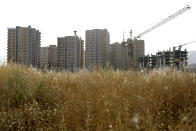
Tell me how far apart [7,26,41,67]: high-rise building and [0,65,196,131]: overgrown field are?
3812cm

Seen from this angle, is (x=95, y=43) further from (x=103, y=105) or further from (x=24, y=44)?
(x=103, y=105)

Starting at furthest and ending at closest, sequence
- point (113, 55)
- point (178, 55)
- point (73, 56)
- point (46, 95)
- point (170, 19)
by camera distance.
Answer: point (113, 55) → point (170, 19) → point (73, 56) → point (178, 55) → point (46, 95)

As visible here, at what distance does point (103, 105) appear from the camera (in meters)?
2.04

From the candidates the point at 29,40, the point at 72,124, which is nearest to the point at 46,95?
the point at 72,124

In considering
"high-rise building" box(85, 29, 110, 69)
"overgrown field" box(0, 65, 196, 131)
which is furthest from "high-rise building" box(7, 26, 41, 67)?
"overgrown field" box(0, 65, 196, 131)

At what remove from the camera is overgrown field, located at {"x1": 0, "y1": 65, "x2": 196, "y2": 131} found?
1.67 metres

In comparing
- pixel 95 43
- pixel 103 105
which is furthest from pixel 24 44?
pixel 103 105

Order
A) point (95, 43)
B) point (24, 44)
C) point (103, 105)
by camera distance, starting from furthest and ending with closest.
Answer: point (95, 43) → point (24, 44) → point (103, 105)

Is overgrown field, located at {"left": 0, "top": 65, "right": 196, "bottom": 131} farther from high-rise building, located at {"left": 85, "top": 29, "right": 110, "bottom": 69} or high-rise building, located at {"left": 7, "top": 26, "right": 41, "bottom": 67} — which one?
high-rise building, located at {"left": 85, "top": 29, "right": 110, "bottom": 69}

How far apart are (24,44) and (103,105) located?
144ft

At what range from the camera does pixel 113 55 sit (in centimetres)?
5094

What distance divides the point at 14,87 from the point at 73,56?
38499mm

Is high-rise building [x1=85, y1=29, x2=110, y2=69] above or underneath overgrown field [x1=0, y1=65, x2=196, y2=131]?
above

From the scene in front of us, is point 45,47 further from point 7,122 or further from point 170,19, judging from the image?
point 7,122
